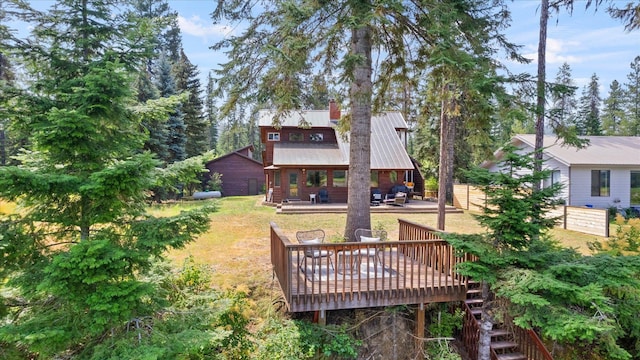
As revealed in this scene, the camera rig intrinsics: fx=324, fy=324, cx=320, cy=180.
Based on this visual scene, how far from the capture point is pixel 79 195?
12.6 feet

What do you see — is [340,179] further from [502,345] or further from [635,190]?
[635,190]

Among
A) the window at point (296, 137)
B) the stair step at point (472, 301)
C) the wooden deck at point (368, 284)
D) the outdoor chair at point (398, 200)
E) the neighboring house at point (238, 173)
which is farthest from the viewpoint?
the neighboring house at point (238, 173)

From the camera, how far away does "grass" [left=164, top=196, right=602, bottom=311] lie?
6.87 metres

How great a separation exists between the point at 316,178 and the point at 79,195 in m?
15.9

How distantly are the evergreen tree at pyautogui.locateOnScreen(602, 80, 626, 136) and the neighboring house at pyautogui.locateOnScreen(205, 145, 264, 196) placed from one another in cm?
4276

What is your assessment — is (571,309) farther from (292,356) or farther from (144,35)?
(144,35)

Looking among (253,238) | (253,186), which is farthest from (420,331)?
(253,186)

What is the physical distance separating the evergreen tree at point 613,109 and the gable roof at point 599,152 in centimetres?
2769

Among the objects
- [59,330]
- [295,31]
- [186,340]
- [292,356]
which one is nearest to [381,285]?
[292,356]

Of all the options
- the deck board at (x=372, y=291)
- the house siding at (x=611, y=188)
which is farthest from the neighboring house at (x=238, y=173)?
the deck board at (x=372, y=291)

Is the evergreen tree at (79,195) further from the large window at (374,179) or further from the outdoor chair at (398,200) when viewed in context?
the large window at (374,179)

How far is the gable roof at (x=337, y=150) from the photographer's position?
19.2 metres

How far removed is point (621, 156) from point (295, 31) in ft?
61.0

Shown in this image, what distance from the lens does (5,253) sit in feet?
11.6
